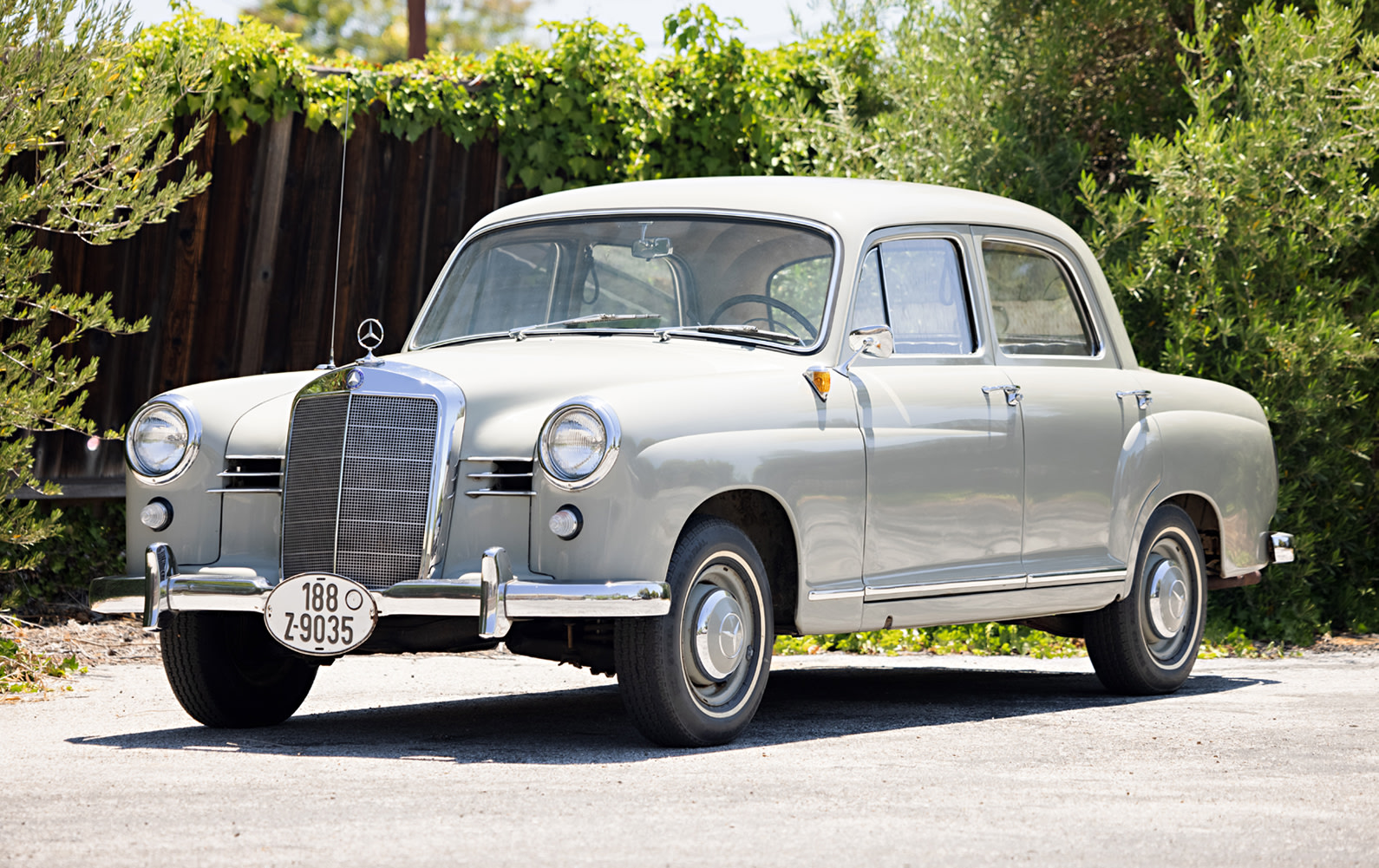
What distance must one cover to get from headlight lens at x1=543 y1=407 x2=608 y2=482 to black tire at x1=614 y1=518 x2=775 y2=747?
16.9 inches

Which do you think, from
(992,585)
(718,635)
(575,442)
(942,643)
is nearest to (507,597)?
(575,442)

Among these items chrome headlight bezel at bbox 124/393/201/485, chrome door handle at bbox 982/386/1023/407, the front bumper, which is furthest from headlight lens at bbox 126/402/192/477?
the front bumper

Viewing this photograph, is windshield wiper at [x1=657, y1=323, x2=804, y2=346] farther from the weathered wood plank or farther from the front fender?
the weathered wood plank

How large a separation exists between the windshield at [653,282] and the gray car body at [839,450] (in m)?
0.08

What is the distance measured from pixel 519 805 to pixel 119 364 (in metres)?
6.14

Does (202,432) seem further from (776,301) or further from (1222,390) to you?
(1222,390)

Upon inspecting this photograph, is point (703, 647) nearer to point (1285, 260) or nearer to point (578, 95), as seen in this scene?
point (1285, 260)

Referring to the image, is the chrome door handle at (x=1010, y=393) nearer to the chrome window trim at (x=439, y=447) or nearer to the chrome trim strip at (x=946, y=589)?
the chrome trim strip at (x=946, y=589)

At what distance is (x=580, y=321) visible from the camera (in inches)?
270

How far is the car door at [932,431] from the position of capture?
21.7 ft

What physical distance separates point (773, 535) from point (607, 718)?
105 cm

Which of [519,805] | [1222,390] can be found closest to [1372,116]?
[1222,390]

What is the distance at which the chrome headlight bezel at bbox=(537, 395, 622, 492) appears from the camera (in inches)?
220

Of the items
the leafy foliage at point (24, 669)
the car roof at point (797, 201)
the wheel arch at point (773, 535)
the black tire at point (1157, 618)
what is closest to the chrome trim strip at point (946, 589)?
the wheel arch at point (773, 535)
